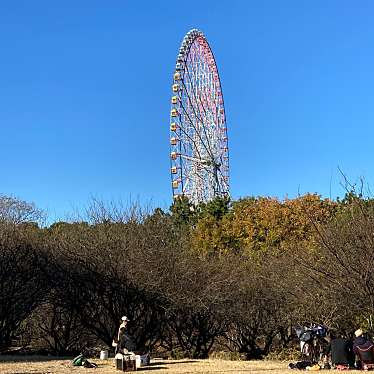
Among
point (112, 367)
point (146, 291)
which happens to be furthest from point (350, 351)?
point (146, 291)

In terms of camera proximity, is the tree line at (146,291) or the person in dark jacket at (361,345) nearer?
the person in dark jacket at (361,345)

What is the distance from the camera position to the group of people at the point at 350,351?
1363 centimetres

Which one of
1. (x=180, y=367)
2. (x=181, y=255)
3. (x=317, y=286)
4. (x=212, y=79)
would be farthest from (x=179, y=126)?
(x=180, y=367)

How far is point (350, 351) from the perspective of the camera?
45.6ft

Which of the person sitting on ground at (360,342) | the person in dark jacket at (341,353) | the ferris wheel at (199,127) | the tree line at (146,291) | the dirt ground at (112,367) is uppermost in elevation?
the ferris wheel at (199,127)

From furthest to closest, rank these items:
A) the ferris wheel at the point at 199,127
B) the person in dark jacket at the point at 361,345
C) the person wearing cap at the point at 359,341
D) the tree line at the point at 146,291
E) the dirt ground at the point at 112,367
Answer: the ferris wheel at the point at 199,127, the tree line at the point at 146,291, the dirt ground at the point at 112,367, the person wearing cap at the point at 359,341, the person in dark jacket at the point at 361,345

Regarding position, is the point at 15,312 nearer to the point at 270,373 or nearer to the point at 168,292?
the point at 168,292

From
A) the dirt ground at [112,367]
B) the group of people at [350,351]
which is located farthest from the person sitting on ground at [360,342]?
the dirt ground at [112,367]

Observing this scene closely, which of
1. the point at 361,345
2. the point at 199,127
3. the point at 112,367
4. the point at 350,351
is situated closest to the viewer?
the point at 361,345

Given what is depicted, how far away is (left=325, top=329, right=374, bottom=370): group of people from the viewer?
13.6 m

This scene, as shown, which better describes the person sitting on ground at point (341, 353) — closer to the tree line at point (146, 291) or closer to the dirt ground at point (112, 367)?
the dirt ground at point (112, 367)

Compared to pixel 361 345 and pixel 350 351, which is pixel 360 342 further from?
pixel 350 351

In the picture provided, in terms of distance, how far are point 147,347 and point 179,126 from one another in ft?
70.0

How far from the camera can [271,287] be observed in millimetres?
19688
